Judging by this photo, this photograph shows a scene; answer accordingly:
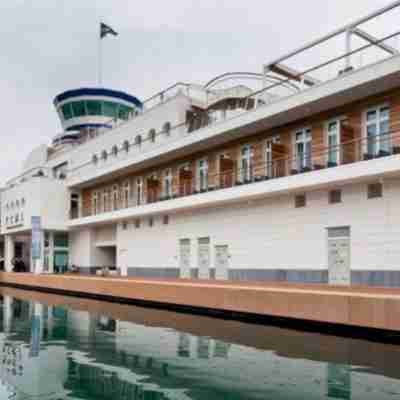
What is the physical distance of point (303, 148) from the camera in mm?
19094

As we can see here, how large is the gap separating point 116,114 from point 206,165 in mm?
17447

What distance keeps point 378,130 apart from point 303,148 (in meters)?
3.26

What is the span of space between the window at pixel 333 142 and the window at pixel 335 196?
998 millimetres

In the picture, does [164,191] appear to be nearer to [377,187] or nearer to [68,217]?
[68,217]

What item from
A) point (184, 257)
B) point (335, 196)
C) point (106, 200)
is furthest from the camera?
point (106, 200)

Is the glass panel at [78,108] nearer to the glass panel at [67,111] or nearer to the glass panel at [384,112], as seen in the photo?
the glass panel at [67,111]

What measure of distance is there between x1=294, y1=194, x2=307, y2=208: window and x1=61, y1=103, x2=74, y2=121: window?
2584cm

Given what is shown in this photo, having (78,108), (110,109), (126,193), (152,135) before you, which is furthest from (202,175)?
(78,108)

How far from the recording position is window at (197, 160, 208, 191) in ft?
78.6

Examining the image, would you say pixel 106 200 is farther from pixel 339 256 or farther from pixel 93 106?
pixel 339 256

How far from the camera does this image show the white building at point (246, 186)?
16.1 m

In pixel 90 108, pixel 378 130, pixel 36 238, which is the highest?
pixel 90 108

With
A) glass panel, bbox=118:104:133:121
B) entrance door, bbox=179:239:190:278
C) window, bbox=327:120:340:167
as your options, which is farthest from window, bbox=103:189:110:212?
window, bbox=327:120:340:167

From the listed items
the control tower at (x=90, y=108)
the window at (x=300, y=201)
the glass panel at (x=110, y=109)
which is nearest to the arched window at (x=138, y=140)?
the control tower at (x=90, y=108)
